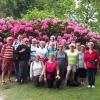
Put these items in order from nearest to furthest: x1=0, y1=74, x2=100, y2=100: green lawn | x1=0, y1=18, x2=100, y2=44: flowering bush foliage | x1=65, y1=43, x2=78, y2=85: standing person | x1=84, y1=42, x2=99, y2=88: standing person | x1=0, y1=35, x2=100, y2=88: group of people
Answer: x1=0, y1=74, x2=100, y2=100: green lawn
x1=84, y1=42, x2=99, y2=88: standing person
x1=0, y1=35, x2=100, y2=88: group of people
x1=65, y1=43, x2=78, y2=85: standing person
x1=0, y1=18, x2=100, y2=44: flowering bush foliage

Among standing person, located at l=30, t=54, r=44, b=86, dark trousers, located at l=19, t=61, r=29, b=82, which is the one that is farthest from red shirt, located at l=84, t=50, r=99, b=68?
dark trousers, located at l=19, t=61, r=29, b=82

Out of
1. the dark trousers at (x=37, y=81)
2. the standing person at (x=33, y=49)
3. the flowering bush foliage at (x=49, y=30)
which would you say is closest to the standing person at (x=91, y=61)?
the dark trousers at (x=37, y=81)

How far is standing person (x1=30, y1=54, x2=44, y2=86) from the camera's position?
1400 cm

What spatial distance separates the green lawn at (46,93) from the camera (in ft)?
41.6

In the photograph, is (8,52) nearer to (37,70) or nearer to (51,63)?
(37,70)

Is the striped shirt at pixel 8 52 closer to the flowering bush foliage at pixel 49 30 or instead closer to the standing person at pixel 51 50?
the standing person at pixel 51 50

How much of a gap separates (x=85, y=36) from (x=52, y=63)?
13.9ft

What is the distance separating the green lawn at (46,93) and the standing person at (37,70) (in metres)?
0.30

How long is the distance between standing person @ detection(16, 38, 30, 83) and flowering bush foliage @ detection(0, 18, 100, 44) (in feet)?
7.55

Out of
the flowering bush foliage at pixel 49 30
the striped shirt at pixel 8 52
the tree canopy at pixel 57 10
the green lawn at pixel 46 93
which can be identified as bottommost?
the green lawn at pixel 46 93

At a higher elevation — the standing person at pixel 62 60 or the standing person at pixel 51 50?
the standing person at pixel 51 50

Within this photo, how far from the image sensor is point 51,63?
13.8 m

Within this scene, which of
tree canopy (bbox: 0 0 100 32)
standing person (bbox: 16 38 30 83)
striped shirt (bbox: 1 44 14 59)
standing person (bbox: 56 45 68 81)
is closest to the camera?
standing person (bbox: 56 45 68 81)

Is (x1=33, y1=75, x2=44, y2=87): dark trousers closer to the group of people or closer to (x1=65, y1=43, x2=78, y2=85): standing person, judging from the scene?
the group of people
